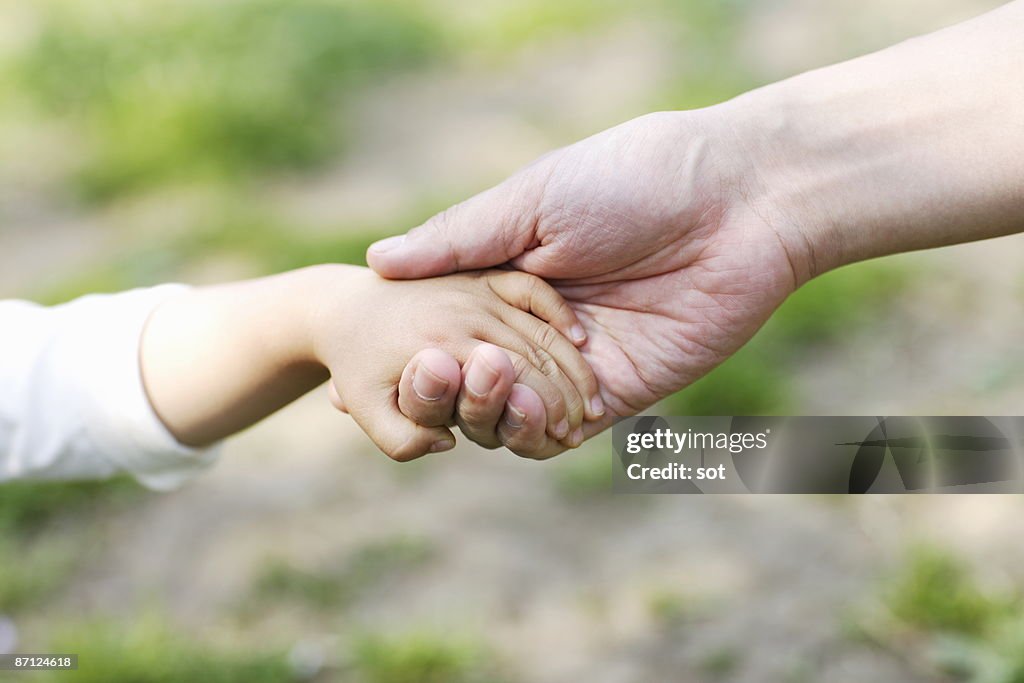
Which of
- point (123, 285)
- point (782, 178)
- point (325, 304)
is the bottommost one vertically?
point (123, 285)

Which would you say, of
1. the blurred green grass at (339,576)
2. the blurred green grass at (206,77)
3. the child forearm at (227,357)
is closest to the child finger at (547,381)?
the child forearm at (227,357)

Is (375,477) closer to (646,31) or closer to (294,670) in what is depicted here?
(294,670)

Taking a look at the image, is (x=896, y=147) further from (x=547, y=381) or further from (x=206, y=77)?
(x=206, y=77)

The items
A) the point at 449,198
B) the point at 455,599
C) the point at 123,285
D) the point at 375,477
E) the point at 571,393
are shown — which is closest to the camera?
the point at 571,393

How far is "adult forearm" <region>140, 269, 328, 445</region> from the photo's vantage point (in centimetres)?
158

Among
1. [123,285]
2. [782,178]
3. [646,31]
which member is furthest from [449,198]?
[782,178]

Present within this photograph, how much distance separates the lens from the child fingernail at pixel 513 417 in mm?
1430

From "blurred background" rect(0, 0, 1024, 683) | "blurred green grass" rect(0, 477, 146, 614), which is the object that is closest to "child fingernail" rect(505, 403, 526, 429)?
"blurred background" rect(0, 0, 1024, 683)

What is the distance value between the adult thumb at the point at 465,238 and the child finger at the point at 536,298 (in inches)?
1.9

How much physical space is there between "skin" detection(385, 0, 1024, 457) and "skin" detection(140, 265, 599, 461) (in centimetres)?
5

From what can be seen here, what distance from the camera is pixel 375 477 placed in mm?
2461

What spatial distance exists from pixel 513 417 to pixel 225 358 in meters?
0.49

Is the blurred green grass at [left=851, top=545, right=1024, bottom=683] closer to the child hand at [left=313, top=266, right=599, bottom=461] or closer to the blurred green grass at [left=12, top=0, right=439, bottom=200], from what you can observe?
the child hand at [left=313, top=266, right=599, bottom=461]

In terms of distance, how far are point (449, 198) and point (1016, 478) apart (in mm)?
1907
